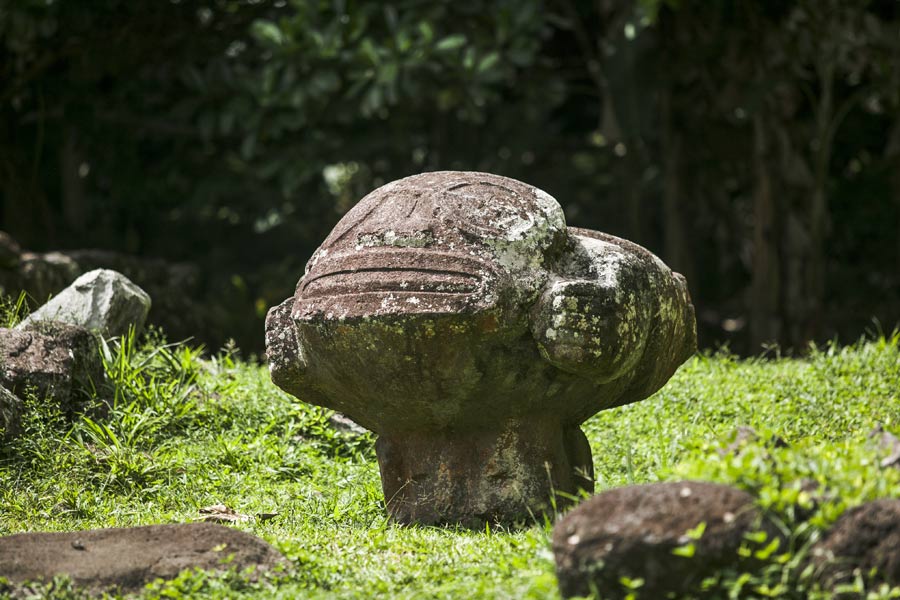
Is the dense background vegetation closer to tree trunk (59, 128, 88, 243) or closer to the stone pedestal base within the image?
tree trunk (59, 128, 88, 243)

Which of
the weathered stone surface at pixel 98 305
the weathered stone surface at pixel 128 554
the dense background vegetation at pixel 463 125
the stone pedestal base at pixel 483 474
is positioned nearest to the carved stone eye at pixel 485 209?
the stone pedestal base at pixel 483 474

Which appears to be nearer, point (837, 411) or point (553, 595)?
point (553, 595)

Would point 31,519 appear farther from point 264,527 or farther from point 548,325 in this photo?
point 548,325

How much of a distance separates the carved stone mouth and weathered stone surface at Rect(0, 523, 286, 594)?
3.13ft

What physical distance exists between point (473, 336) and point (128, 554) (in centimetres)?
141

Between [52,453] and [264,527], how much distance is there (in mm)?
1504

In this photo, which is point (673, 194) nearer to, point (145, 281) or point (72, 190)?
point (145, 281)

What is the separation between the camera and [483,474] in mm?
4836

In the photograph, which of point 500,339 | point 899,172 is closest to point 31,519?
point 500,339

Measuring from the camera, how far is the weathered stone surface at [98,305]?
6.98 meters

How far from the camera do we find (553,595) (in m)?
3.36

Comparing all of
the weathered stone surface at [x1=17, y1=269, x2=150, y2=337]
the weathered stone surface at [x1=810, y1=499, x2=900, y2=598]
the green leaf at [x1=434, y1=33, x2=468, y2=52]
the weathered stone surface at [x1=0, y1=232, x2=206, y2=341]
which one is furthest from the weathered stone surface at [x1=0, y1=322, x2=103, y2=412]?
A: the green leaf at [x1=434, y1=33, x2=468, y2=52]

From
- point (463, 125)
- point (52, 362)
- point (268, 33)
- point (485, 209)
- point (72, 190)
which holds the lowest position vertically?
point (52, 362)

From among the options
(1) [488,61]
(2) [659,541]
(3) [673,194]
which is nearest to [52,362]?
(2) [659,541]
